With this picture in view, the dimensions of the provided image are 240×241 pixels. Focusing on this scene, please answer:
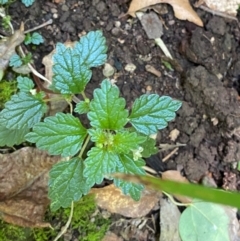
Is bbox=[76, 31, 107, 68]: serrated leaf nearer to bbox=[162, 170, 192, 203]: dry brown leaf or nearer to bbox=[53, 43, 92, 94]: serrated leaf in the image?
bbox=[53, 43, 92, 94]: serrated leaf

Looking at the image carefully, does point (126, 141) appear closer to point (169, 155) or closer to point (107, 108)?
point (107, 108)

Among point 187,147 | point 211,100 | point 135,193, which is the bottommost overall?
point 187,147

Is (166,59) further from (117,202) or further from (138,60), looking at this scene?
(117,202)

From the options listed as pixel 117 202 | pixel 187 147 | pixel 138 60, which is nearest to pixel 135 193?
pixel 117 202

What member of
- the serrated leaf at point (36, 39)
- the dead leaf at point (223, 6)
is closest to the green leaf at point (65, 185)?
the serrated leaf at point (36, 39)

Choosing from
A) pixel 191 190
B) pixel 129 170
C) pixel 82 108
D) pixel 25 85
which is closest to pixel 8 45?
pixel 25 85

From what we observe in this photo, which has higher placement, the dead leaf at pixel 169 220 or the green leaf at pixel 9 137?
the green leaf at pixel 9 137

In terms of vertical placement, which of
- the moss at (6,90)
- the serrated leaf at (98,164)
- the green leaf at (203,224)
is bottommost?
the green leaf at (203,224)

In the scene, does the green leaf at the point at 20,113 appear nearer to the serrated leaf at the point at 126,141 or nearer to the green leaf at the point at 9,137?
the green leaf at the point at 9,137
